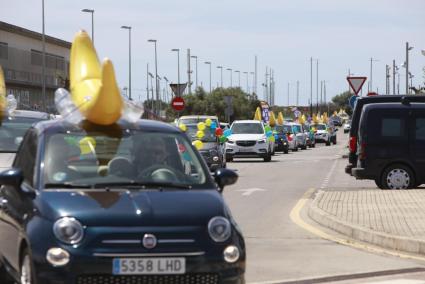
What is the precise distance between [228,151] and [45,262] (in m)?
35.5

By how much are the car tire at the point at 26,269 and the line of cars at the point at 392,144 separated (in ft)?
48.4

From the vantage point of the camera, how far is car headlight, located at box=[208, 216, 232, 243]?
23.5ft

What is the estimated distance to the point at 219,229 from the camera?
720cm

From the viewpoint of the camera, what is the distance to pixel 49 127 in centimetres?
838

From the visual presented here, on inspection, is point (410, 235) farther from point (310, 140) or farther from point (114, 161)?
point (310, 140)

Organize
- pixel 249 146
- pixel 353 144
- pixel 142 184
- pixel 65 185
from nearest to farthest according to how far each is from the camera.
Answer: pixel 65 185 < pixel 142 184 < pixel 353 144 < pixel 249 146

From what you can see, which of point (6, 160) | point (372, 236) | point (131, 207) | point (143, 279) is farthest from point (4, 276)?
point (372, 236)

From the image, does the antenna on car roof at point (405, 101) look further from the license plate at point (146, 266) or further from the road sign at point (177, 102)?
the road sign at point (177, 102)

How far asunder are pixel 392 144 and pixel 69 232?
15540 millimetres

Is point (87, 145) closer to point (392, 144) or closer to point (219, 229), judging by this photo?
point (219, 229)

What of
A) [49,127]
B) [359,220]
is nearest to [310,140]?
[359,220]

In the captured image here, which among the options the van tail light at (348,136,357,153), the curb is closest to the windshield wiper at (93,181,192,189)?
the curb

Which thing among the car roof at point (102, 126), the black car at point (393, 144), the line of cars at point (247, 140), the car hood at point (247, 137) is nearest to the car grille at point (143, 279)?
the car roof at point (102, 126)

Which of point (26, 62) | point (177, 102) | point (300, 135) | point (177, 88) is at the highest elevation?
point (26, 62)
